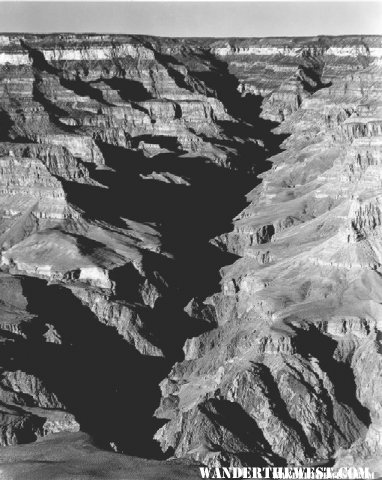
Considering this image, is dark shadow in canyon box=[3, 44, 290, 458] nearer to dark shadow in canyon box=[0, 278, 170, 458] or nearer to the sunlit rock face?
dark shadow in canyon box=[0, 278, 170, 458]

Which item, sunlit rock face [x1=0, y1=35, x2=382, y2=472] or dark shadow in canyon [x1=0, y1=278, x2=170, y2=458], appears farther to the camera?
dark shadow in canyon [x1=0, y1=278, x2=170, y2=458]

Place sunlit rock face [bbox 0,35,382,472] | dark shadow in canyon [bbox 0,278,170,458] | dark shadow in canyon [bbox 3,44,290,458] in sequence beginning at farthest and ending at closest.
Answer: dark shadow in canyon [bbox 3,44,290,458]
dark shadow in canyon [bbox 0,278,170,458]
sunlit rock face [bbox 0,35,382,472]

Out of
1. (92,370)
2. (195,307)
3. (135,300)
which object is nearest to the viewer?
(92,370)

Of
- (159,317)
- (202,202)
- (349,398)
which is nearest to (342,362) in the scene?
(349,398)

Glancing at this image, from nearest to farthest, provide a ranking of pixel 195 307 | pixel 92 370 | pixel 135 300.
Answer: pixel 92 370, pixel 195 307, pixel 135 300

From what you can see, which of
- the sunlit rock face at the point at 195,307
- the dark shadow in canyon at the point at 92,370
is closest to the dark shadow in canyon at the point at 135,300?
the dark shadow in canyon at the point at 92,370

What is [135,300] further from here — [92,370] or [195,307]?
[92,370]

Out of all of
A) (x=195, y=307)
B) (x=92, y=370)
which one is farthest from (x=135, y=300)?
(x=92, y=370)

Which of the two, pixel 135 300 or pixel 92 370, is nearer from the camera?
pixel 92 370

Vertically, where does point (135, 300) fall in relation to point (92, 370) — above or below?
above

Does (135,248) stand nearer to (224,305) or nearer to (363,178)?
(224,305)

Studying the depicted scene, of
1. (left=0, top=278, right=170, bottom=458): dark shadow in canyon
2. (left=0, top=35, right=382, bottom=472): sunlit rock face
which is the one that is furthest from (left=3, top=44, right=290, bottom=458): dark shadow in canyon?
(left=0, top=35, right=382, bottom=472): sunlit rock face
